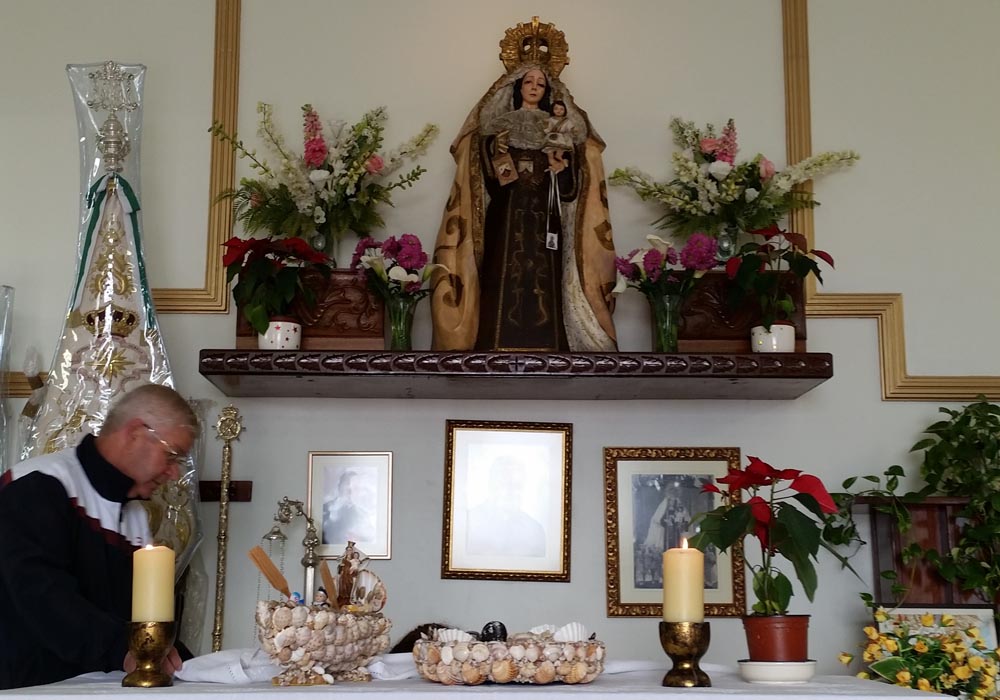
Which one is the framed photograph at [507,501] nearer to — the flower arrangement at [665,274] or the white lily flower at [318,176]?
the flower arrangement at [665,274]

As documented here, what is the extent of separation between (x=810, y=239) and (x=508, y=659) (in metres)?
2.59

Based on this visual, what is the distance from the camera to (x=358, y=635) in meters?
2.16

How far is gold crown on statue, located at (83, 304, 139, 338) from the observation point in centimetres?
368

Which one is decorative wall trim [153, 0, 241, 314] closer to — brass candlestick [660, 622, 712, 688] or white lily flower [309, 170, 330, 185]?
white lily flower [309, 170, 330, 185]

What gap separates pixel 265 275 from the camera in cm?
379

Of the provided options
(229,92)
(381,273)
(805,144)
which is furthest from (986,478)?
(229,92)

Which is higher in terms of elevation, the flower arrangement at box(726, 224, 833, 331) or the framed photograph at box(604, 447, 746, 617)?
the flower arrangement at box(726, 224, 833, 331)

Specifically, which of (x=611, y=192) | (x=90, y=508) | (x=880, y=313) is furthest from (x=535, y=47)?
(x=90, y=508)

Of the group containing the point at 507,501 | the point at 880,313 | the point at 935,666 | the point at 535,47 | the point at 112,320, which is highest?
the point at 535,47

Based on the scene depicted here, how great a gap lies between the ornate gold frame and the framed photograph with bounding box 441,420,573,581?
1.03 metres

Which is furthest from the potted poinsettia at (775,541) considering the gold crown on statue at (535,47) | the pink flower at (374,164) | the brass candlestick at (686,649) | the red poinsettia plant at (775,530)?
the gold crown on statue at (535,47)

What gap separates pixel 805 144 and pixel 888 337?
774mm

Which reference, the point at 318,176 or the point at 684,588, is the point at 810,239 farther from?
the point at 684,588

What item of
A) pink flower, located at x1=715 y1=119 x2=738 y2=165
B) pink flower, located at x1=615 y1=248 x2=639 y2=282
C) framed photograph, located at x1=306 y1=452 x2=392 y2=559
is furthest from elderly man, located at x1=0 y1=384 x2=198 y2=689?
pink flower, located at x1=715 y1=119 x2=738 y2=165
